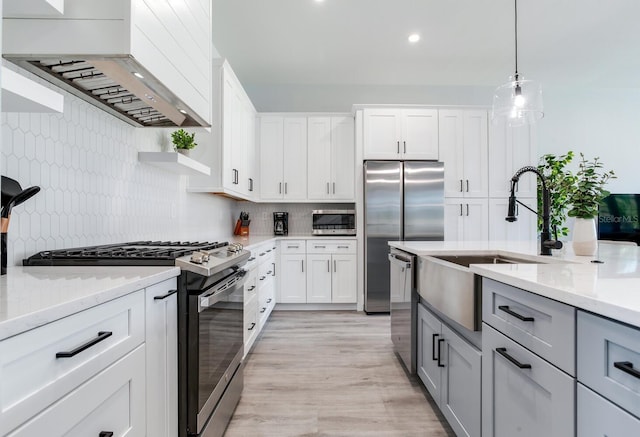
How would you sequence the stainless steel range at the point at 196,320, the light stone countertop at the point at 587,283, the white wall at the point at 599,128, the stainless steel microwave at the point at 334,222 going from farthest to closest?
the white wall at the point at 599,128
the stainless steel microwave at the point at 334,222
the stainless steel range at the point at 196,320
the light stone countertop at the point at 587,283

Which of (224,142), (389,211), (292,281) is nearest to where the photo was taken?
(224,142)

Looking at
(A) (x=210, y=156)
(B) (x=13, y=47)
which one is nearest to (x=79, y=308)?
(B) (x=13, y=47)

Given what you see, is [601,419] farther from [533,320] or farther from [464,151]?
[464,151]

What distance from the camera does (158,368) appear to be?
1.16 metres

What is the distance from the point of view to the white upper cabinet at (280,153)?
172 inches

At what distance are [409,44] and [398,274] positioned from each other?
2.61 metres

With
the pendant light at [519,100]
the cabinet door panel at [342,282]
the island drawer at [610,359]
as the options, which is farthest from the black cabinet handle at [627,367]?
the cabinet door panel at [342,282]

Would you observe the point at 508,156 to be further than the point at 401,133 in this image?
Yes

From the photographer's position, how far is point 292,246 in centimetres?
414

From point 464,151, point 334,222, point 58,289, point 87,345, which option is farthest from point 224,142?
point 464,151

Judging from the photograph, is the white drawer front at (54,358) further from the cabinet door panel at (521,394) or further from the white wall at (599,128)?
the white wall at (599,128)

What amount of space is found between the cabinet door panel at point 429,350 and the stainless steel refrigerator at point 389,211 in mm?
1858

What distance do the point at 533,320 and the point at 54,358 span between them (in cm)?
122

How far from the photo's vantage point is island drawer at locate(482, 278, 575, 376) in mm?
849
